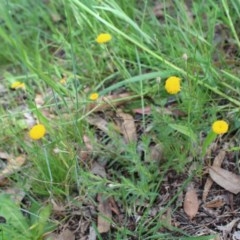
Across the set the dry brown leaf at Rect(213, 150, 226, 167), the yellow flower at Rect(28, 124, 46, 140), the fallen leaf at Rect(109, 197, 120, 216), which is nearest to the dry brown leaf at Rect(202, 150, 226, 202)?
the dry brown leaf at Rect(213, 150, 226, 167)

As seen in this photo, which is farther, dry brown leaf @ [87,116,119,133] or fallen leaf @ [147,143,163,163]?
dry brown leaf @ [87,116,119,133]

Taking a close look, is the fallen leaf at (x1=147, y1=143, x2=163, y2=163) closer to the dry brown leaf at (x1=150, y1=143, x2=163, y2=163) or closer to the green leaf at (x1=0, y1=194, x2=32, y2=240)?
the dry brown leaf at (x1=150, y1=143, x2=163, y2=163)

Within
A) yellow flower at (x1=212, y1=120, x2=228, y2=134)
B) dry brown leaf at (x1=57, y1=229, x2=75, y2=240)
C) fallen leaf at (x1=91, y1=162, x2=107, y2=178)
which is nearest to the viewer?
yellow flower at (x1=212, y1=120, x2=228, y2=134)

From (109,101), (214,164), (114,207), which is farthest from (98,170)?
(214,164)

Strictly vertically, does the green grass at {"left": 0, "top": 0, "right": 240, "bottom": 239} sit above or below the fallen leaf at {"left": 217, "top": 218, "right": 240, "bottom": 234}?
above

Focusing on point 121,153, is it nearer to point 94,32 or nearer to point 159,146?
point 159,146

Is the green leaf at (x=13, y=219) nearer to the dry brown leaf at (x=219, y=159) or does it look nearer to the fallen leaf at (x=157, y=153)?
the fallen leaf at (x=157, y=153)

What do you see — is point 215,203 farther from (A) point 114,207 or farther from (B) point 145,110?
(B) point 145,110
